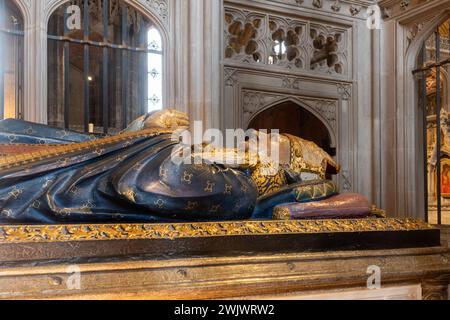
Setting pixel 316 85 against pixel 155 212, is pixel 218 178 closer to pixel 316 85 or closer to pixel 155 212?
pixel 155 212

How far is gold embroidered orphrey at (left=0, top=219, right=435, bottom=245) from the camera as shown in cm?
182

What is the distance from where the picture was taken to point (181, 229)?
6.77 ft

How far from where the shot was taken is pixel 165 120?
2697mm

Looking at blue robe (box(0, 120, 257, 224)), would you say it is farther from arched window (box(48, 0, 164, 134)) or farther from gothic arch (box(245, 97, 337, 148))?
gothic arch (box(245, 97, 337, 148))

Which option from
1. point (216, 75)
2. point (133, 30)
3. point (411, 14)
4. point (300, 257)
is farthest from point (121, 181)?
point (411, 14)

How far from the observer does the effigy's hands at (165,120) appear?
2.68m

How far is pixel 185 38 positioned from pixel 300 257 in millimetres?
3651

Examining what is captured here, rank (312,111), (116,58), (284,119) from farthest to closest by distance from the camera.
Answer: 1. (284,119)
2. (116,58)
3. (312,111)

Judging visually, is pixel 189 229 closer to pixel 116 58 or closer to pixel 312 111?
pixel 312 111

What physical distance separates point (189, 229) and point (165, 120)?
32.0 inches

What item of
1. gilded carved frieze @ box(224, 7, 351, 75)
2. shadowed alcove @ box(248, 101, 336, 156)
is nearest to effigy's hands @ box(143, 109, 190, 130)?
gilded carved frieze @ box(224, 7, 351, 75)

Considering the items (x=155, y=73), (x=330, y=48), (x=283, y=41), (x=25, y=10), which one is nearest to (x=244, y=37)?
(x=283, y=41)

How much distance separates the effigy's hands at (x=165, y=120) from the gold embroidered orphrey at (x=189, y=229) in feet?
→ 2.41

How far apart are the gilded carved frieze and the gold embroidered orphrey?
3.64 m
